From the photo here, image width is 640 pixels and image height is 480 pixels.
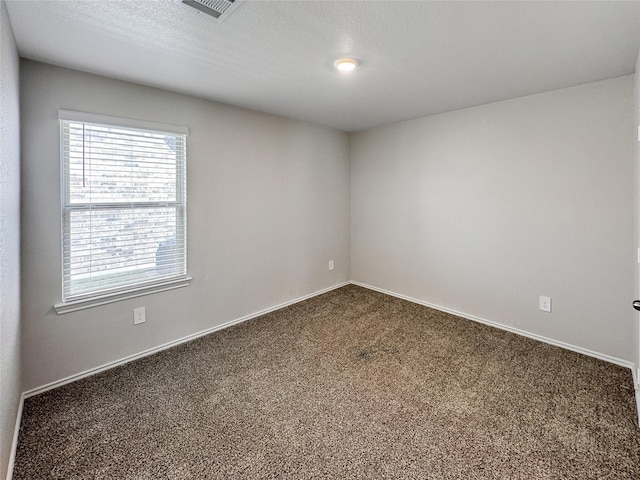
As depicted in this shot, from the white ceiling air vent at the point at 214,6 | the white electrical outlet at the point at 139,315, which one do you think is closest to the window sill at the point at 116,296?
the white electrical outlet at the point at 139,315

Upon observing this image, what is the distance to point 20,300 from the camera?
2.03 m

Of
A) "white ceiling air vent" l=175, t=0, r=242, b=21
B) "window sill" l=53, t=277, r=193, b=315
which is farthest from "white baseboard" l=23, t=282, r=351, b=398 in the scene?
"white ceiling air vent" l=175, t=0, r=242, b=21

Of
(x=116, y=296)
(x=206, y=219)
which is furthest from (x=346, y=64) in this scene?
(x=116, y=296)

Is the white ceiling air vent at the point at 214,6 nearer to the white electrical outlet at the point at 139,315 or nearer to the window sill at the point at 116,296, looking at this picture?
the window sill at the point at 116,296

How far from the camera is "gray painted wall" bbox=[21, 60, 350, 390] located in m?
2.12

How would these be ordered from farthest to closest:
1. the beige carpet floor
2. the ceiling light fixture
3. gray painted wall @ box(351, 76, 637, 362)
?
gray painted wall @ box(351, 76, 637, 362)
the ceiling light fixture
the beige carpet floor

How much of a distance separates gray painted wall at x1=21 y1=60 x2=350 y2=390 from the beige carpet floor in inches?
12.7

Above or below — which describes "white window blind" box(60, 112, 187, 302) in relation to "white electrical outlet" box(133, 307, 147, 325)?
above

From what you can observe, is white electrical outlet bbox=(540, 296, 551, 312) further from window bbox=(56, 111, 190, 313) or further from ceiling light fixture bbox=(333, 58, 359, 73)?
window bbox=(56, 111, 190, 313)

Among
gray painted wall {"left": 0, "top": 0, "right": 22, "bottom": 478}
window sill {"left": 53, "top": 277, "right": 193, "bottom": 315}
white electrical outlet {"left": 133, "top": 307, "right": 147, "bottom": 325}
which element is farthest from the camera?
white electrical outlet {"left": 133, "top": 307, "right": 147, "bottom": 325}

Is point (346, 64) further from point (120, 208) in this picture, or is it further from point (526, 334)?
point (526, 334)

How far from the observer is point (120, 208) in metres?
2.45

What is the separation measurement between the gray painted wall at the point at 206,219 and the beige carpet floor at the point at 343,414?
323 millimetres

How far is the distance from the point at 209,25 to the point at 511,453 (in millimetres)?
2804
